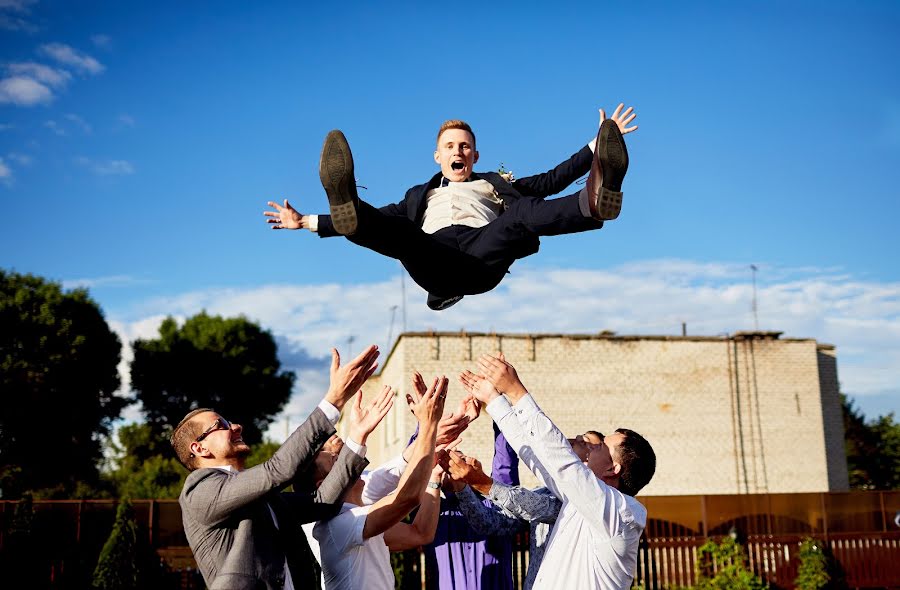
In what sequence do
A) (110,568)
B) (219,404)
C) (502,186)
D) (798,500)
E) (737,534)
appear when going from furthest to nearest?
(219,404)
(798,500)
(737,534)
(110,568)
(502,186)

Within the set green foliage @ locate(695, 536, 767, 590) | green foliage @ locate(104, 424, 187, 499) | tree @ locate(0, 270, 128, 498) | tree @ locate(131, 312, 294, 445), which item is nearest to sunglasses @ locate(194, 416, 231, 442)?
green foliage @ locate(695, 536, 767, 590)

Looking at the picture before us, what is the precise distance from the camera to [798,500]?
18.2 metres

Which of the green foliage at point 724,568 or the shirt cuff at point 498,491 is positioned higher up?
the shirt cuff at point 498,491

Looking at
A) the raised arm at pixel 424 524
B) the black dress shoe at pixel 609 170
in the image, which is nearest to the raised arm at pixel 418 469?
the raised arm at pixel 424 524

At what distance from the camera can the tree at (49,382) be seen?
30516 mm

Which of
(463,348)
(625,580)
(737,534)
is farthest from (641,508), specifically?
(463,348)

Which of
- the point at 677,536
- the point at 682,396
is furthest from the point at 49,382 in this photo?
the point at 677,536

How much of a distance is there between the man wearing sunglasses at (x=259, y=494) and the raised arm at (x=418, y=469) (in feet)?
0.70

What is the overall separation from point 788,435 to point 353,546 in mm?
25384

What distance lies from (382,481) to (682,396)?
2253 centimetres

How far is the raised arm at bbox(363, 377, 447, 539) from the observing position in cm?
421

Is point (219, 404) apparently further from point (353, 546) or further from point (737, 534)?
point (353, 546)

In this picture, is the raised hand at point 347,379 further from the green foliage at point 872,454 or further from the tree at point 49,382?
the green foliage at point 872,454

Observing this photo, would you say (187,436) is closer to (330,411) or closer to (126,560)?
(330,411)
